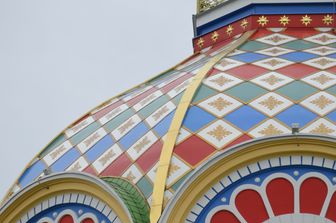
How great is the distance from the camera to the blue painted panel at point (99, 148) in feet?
Result: 61.3

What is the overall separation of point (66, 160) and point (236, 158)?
181 inches

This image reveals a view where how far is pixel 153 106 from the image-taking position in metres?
19.0

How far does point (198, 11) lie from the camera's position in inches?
908

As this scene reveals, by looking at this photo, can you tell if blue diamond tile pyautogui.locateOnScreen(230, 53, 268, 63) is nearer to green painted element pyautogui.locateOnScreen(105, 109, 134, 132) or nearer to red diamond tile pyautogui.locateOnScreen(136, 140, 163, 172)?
green painted element pyautogui.locateOnScreen(105, 109, 134, 132)

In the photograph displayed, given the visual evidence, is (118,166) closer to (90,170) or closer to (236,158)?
(90,170)

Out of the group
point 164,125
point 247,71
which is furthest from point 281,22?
point 164,125

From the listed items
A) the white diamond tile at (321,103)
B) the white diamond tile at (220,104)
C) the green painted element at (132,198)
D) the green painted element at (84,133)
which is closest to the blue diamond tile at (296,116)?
the white diamond tile at (321,103)

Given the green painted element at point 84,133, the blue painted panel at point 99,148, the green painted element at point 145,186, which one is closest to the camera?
the green painted element at point 145,186

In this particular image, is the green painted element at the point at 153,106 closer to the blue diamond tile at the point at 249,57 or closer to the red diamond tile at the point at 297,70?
the blue diamond tile at the point at 249,57

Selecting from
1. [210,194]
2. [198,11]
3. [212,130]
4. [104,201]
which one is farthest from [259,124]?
[198,11]

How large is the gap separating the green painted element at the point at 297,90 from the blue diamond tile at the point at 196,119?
4.50 ft

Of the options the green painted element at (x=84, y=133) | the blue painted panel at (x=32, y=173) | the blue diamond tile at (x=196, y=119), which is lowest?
the blue painted panel at (x=32, y=173)

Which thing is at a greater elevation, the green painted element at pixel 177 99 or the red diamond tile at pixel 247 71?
the red diamond tile at pixel 247 71

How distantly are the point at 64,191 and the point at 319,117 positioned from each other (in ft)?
14.9
